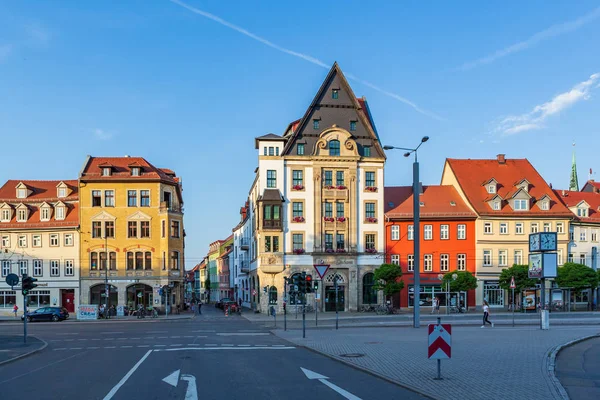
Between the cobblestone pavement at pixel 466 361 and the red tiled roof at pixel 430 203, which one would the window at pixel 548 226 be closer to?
the red tiled roof at pixel 430 203

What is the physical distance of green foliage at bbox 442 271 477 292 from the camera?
55906 millimetres

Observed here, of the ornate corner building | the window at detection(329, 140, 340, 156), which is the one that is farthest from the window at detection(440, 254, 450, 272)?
the window at detection(329, 140, 340, 156)

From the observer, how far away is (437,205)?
6219 cm

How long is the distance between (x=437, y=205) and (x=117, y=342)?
40.8m

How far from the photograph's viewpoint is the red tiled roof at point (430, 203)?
6088cm

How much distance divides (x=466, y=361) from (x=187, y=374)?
8219 mm

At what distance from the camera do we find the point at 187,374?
16.5m

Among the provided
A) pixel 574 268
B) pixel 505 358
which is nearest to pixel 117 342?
pixel 505 358

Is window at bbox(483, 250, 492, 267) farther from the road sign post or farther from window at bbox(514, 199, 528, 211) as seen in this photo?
the road sign post

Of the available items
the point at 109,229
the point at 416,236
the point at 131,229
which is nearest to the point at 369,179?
the point at 131,229

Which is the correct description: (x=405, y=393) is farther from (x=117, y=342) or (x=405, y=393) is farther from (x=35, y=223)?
(x=35, y=223)

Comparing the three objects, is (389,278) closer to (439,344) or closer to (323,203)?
(323,203)

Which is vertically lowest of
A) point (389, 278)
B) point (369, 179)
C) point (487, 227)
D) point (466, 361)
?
point (389, 278)

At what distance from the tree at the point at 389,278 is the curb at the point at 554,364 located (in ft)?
94.5
